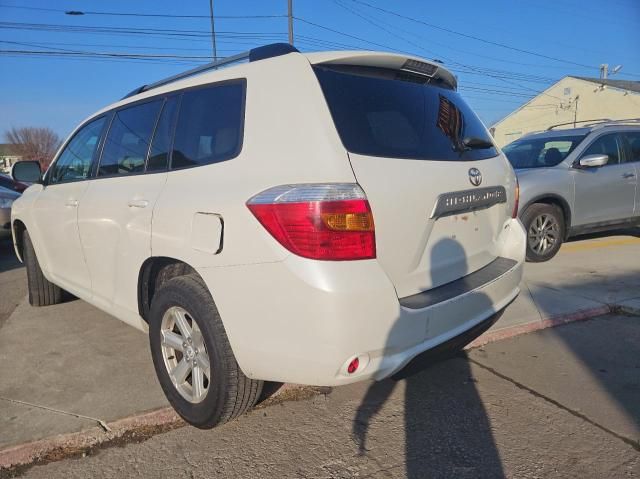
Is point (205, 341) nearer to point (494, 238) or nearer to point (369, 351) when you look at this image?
point (369, 351)

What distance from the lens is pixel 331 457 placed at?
2.43m

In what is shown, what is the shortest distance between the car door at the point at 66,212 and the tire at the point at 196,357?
1142mm

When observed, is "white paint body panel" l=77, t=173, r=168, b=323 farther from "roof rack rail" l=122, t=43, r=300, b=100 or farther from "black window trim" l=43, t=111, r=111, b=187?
"roof rack rail" l=122, t=43, r=300, b=100

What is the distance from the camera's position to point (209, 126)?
2596 millimetres

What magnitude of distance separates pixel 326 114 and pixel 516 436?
6.29 feet

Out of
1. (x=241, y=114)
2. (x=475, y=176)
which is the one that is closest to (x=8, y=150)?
(x=241, y=114)

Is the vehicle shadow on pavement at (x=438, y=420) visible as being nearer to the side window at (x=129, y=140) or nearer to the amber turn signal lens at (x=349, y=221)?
the amber turn signal lens at (x=349, y=221)

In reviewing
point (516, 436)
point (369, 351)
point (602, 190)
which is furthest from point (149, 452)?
point (602, 190)

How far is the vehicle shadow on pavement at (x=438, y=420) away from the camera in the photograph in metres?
2.31

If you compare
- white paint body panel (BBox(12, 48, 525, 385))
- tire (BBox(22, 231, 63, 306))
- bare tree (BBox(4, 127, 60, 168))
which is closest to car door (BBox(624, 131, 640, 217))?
white paint body panel (BBox(12, 48, 525, 385))

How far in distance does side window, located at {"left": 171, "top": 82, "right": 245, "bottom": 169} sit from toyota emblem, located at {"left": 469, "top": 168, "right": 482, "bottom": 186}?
1.23 metres

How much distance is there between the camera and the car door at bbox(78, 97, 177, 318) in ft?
9.23

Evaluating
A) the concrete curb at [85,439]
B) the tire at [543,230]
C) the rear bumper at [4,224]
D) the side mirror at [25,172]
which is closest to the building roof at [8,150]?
the rear bumper at [4,224]

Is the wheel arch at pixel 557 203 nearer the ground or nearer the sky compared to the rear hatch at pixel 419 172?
nearer the ground
